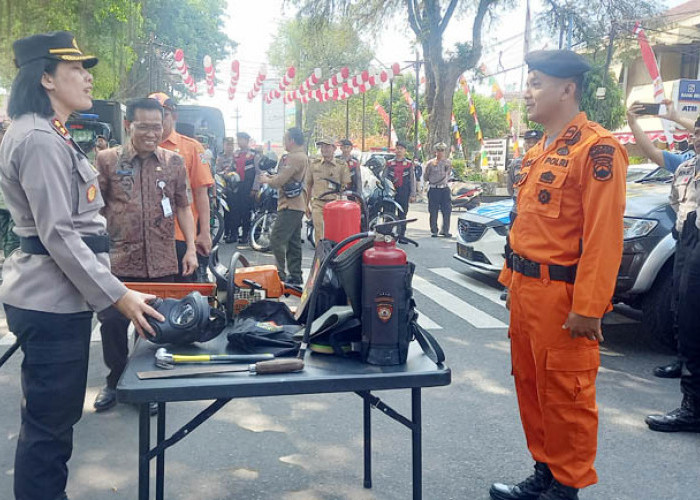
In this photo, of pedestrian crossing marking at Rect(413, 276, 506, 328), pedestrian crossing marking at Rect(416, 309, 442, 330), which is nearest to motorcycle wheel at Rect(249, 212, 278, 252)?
pedestrian crossing marking at Rect(413, 276, 506, 328)

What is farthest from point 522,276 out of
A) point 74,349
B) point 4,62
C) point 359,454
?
point 4,62

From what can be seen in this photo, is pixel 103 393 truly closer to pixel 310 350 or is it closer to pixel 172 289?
pixel 172 289

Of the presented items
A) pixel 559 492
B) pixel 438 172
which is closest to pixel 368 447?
pixel 559 492

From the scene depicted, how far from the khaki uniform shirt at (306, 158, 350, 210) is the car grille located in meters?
1.63

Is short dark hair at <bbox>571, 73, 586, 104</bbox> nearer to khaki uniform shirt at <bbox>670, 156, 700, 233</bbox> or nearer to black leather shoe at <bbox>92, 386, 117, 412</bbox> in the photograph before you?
khaki uniform shirt at <bbox>670, 156, 700, 233</bbox>

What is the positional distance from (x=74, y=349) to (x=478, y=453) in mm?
2195

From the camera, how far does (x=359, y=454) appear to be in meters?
3.55

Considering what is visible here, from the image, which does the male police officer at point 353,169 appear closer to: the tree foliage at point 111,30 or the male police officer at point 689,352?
the tree foliage at point 111,30

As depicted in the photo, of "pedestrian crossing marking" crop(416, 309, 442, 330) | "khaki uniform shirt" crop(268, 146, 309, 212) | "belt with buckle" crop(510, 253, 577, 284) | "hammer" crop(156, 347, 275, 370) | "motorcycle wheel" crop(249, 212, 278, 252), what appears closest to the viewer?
"hammer" crop(156, 347, 275, 370)

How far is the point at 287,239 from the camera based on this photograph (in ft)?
25.7

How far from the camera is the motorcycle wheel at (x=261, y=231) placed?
10867 millimetres

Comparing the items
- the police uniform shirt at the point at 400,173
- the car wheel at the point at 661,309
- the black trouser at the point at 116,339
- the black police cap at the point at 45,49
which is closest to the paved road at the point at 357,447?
the black trouser at the point at 116,339

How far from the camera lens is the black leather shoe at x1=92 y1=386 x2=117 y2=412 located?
13.4ft

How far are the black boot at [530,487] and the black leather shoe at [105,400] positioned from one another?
2.39 metres
